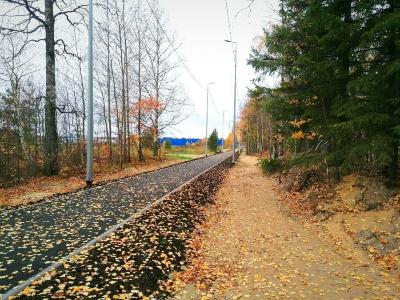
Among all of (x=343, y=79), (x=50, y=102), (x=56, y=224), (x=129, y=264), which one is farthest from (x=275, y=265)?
(x=50, y=102)

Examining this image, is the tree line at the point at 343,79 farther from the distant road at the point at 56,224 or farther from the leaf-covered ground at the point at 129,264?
the distant road at the point at 56,224

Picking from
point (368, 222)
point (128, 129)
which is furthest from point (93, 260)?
point (128, 129)

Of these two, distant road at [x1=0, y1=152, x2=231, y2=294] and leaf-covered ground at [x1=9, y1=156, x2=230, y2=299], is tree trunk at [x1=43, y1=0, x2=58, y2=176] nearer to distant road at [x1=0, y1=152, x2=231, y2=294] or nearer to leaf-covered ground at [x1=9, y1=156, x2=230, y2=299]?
distant road at [x1=0, y1=152, x2=231, y2=294]

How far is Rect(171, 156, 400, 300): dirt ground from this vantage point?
20.3 ft

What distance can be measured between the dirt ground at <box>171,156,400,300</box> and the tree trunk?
9.15 m

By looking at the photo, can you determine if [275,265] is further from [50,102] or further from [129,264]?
[50,102]

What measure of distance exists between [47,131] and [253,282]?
43.8 feet

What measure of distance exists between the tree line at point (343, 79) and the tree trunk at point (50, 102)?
9633 mm

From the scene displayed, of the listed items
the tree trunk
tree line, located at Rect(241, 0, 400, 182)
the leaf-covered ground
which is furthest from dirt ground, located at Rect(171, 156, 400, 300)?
the tree trunk

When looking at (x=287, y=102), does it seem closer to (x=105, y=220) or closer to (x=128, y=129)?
(x=105, y=220)

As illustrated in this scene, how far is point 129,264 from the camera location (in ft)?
21.7

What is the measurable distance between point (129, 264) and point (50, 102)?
1220cm

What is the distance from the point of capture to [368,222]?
902 centimetres

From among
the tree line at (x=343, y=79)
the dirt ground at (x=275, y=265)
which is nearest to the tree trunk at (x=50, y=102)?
the dirt ground at (x=275, y=265)
